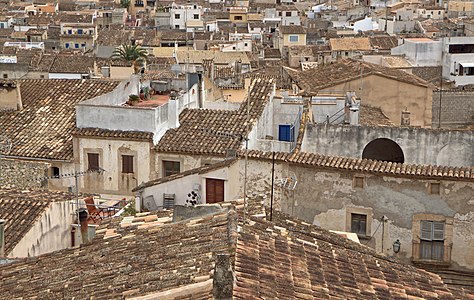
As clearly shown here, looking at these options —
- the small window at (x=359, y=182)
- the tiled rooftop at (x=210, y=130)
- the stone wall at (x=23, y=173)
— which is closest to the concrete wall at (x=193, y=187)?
the tiled rooftop at (x=210, y=130)

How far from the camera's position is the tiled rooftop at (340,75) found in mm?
27297

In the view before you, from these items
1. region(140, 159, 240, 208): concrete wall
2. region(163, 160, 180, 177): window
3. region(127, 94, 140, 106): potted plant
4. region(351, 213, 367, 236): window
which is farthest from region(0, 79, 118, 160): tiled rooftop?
region(351, 213, 367, 236): window

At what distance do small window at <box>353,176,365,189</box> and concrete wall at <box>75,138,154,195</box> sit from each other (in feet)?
20.1

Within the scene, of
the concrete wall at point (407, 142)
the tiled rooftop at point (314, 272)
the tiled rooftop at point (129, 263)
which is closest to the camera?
the tiled rooftop at point (314, 272)

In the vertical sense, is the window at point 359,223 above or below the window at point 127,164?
below

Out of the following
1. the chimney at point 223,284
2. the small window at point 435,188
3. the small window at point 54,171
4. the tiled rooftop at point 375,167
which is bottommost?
the small window at point 54,171

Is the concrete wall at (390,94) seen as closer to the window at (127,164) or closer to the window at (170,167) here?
the window at (170,167)

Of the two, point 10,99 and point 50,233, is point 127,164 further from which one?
point 50,233

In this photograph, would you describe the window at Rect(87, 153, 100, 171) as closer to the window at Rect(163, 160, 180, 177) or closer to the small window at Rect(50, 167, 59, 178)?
the small window at Rect(50, 167, 59, 178)

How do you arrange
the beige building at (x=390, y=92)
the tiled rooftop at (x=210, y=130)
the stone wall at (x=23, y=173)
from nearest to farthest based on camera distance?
the tiled rooftop at (x=210, y=130), the stone wall at (x=23, y=173), the beige building at (x=390, y=92)

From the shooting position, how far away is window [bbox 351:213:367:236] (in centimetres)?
1791

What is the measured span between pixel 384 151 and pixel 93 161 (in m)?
7.66

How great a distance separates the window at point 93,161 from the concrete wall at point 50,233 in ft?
18.8

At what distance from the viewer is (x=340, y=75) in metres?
28.5
